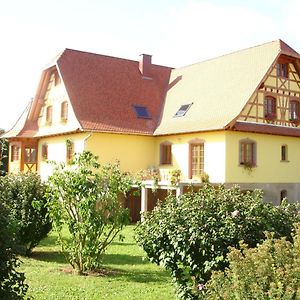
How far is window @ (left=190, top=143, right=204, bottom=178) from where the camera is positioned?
886 inches

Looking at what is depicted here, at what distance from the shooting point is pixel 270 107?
22891mm

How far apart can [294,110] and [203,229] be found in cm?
1853

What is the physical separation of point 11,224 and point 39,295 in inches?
134

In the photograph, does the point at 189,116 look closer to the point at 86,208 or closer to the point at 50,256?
the point at 50,256

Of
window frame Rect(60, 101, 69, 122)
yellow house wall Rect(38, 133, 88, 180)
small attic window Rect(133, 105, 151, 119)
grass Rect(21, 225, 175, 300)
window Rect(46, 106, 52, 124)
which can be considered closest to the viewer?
grass Rect(21, 225, 175, 300)

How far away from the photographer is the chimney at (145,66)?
27953 millimetres

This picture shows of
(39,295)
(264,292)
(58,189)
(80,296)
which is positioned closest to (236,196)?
(264,292)

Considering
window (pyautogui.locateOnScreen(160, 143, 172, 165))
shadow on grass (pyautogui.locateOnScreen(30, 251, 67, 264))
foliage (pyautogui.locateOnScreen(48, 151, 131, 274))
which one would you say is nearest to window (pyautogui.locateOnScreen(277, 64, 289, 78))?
window (pyautogui.locateOnScreen(160, 143, 172, 165))

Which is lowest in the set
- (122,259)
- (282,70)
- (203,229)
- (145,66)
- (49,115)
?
(122,259)

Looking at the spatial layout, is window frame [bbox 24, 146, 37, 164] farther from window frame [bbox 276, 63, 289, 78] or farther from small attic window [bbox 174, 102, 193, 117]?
window frame [bbox 276, 63, 289, 78]

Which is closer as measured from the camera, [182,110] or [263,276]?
[263,276]

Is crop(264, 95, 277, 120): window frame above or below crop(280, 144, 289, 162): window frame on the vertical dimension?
above

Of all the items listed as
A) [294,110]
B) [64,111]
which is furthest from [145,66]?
[294,110]

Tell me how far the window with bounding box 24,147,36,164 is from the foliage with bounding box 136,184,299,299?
2224 centimetres
